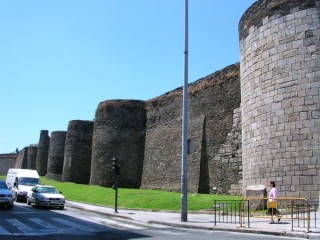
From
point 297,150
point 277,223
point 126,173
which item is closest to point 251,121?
point 297,150

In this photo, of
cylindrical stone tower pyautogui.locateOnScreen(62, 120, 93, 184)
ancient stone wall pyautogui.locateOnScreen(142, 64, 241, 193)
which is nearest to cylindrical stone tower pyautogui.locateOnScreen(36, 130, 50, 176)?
cylindrical stone tower pyautogui.locateOnScreen(62, 120, 93, 184)

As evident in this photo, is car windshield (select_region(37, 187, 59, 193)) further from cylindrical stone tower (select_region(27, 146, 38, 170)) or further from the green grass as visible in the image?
cylindrical stone tower (select_region(27, 146, 38, 170))

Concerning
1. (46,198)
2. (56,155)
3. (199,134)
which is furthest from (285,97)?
(56,155)

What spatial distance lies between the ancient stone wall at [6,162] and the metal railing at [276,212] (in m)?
90.0

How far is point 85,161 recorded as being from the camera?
5122 cm

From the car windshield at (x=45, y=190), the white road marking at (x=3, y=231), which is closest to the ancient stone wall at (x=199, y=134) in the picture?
the car windshield at (x=45, y=190)

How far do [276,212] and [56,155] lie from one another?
47.2 metres

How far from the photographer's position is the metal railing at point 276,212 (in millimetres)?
13531

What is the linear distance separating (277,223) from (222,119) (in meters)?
15.2

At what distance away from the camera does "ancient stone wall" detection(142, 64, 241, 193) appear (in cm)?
2792

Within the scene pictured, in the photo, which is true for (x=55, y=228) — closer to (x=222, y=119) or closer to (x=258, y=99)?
(x=258, y=99)

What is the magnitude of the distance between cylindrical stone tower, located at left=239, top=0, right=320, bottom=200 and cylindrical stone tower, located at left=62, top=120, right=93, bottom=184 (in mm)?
33441

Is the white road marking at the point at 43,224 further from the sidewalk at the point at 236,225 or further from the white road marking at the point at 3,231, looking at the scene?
the sidewalk at the point at 236,225

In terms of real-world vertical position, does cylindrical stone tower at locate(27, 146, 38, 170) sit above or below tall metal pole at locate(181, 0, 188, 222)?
above
